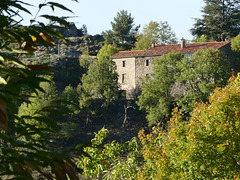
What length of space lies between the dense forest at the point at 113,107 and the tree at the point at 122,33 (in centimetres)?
18

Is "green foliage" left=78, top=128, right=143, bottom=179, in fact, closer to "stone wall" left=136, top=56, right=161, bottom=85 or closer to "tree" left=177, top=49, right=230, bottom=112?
"tree" left=177, top=49, right=230, bottom=112

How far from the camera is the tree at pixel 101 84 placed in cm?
4147

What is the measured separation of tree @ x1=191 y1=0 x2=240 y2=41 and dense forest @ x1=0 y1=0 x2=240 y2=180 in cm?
15

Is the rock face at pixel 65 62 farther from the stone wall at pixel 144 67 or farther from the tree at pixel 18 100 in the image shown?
the tree at pixel 18 100

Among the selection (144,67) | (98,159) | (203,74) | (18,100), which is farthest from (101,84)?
(18,100)

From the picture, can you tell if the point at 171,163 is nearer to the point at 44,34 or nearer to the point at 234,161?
the point at 234,161

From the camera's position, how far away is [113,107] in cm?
4412

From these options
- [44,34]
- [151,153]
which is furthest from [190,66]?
[44,34]

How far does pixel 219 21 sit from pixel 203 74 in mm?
16104

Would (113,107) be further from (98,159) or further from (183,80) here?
(98,159)

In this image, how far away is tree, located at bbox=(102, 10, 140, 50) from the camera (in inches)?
2310

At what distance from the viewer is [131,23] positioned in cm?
6047

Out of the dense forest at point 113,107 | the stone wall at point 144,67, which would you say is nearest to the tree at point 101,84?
the dense forest at point 113,107

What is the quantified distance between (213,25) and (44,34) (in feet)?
163
